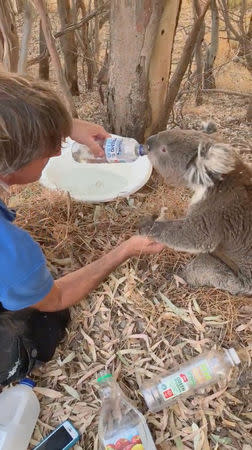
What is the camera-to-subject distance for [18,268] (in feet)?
5.11

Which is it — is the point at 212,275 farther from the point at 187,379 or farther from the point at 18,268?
the point at 18,268

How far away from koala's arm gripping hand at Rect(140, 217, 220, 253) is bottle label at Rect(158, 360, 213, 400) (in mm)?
544

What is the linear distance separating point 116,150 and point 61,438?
1357mm

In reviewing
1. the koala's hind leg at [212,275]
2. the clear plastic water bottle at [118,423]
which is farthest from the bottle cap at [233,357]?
the clear plastic water bottle at [118,423]

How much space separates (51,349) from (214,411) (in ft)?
2.60

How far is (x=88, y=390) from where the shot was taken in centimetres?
205

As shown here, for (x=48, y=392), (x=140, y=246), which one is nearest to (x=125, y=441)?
(x=48, y=392)

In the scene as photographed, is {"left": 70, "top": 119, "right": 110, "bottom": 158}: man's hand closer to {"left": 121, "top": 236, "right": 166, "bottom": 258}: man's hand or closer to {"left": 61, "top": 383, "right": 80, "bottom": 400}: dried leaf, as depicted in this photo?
{"left": 121, "top": 236, "right": 166, "bottom": 258}: man's hand

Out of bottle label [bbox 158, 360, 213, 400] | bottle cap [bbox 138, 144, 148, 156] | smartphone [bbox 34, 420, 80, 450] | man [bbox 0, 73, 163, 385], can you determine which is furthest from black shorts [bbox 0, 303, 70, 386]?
bottle cap [bbox 138, 144, 148, 156]

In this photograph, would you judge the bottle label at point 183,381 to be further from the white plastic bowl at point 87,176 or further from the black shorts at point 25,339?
the white plastic bowl at point 87,176

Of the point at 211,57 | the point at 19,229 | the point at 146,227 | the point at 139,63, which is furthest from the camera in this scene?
the point at 211,57

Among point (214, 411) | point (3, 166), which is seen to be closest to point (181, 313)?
point (214, 411)

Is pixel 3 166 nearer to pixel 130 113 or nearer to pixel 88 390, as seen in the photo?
pixel 88 390

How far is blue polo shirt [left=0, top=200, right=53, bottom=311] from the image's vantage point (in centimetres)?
154
